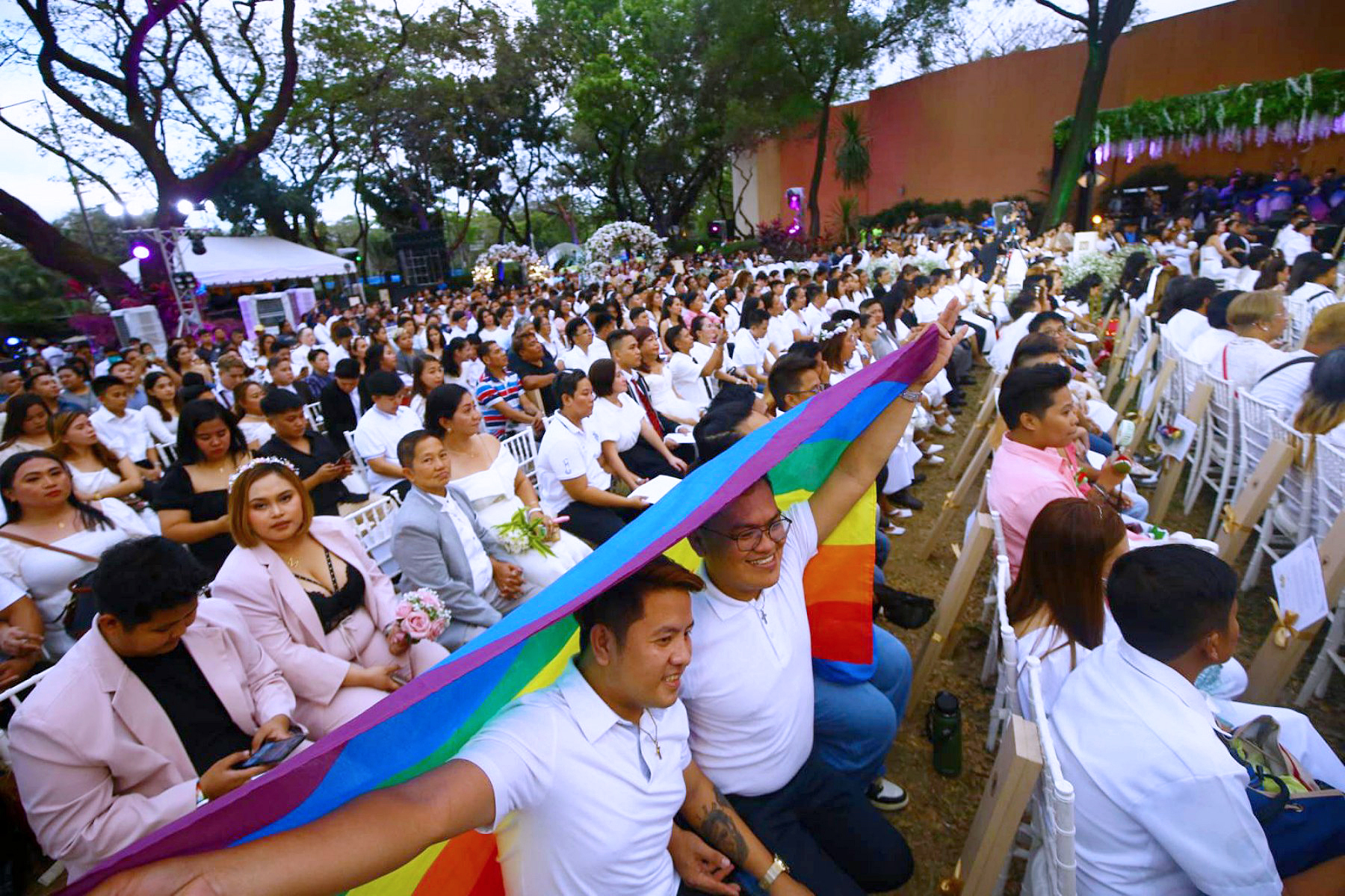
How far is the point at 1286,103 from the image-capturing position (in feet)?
54.9

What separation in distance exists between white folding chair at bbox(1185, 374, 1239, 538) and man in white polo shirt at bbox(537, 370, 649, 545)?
3.53 m

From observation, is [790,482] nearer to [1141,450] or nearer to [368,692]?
Answer: [368,692]

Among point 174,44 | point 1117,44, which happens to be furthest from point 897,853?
point 1117,44

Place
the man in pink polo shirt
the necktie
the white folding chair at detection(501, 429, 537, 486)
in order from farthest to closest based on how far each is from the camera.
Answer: the necktie
the white folding chair at detection(501, 429, 537, 486)
the man in pink polo shirt

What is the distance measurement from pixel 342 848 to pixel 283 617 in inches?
69.0

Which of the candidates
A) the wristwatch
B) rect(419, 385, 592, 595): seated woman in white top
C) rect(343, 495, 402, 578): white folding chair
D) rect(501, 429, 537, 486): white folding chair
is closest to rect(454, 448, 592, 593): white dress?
rect(419, 385, 592, 595): seated woman in white top

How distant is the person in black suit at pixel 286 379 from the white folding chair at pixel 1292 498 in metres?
6.90

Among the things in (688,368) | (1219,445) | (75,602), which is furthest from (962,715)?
(75,602)

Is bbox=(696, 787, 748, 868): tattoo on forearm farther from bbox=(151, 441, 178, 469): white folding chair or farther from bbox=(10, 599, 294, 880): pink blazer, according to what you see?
bbox=(151, 441, 178, 469): white folding chair

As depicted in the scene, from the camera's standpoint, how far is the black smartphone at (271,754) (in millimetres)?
1836

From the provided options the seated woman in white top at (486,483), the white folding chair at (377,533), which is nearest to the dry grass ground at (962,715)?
the seated woman in white top at (486,483)

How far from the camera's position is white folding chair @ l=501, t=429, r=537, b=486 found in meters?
4.81

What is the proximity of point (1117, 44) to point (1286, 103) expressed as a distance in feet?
18.2

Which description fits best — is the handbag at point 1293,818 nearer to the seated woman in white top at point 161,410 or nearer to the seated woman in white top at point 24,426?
the seated woman in white top at point 24,426
